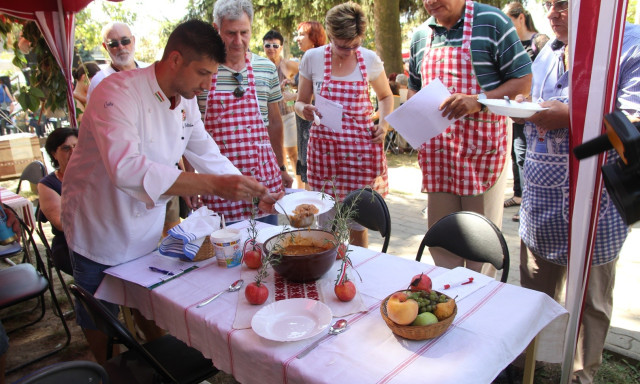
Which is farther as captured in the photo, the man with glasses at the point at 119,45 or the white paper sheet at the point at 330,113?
the man with glasses at the point at 119,45

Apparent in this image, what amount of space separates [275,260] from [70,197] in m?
1.10

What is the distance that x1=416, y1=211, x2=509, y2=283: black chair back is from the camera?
204 cm

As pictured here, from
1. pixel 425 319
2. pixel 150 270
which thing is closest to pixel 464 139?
pixel 425 319

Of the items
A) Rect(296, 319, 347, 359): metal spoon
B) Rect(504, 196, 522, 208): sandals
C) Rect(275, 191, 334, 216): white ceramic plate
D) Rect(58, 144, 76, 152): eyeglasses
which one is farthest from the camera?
Rect(504, 196, 522, 208): sandals

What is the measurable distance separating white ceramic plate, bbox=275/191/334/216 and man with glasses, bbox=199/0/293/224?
0.42 meters

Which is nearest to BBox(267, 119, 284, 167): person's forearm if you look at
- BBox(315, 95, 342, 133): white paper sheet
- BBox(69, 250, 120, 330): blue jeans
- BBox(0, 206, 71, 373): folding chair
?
BBox(315, 95, 342, 133): white paper sheet

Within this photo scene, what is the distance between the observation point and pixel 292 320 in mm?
1463

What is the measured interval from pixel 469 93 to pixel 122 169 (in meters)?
1.90

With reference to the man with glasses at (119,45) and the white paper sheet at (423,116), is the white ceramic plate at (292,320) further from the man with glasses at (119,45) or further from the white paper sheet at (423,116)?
the man with glasses at (119,45)

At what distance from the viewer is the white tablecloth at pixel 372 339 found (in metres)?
1.23

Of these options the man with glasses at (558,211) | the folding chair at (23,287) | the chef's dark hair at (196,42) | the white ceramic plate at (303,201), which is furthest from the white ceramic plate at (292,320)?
the folding chair at (23,287)

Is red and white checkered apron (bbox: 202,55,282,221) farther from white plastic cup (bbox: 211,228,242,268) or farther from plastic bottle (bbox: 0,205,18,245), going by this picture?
plastic bottle (bbox: 0,205,18,245)

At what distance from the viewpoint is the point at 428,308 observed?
1345 mm

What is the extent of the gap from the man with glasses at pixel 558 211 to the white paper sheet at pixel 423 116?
17.7 inches
